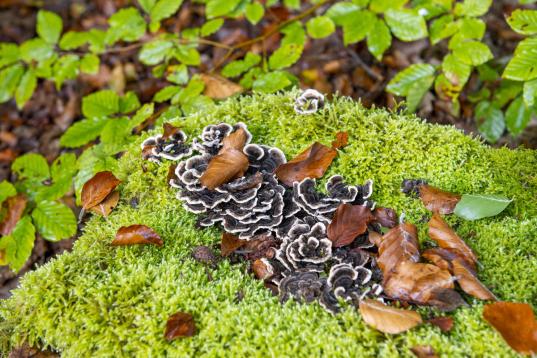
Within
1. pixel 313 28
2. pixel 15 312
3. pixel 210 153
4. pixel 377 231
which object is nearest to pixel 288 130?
pixel 210 153

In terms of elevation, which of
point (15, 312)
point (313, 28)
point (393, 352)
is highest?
Result: point (313, 28)

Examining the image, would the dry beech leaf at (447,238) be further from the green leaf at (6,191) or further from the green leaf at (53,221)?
the green leaf at (6,191)

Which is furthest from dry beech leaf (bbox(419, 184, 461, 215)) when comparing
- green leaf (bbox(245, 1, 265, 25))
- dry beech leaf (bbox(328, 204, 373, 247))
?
green leaf (bbox(245, 1, 265, 25))

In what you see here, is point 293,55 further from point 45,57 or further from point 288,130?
point 45,57

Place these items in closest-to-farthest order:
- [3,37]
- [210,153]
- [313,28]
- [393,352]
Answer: [393,352], [210,153], [313,28], [3,37]

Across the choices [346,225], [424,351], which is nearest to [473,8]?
[346,225]

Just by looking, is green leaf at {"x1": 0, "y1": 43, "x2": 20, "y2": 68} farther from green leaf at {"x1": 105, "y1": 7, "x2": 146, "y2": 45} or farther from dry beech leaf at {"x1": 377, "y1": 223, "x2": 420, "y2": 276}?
dry beech leaf at {"x1": 377, "y1": 223, "x2": 420, "y2": 276}
